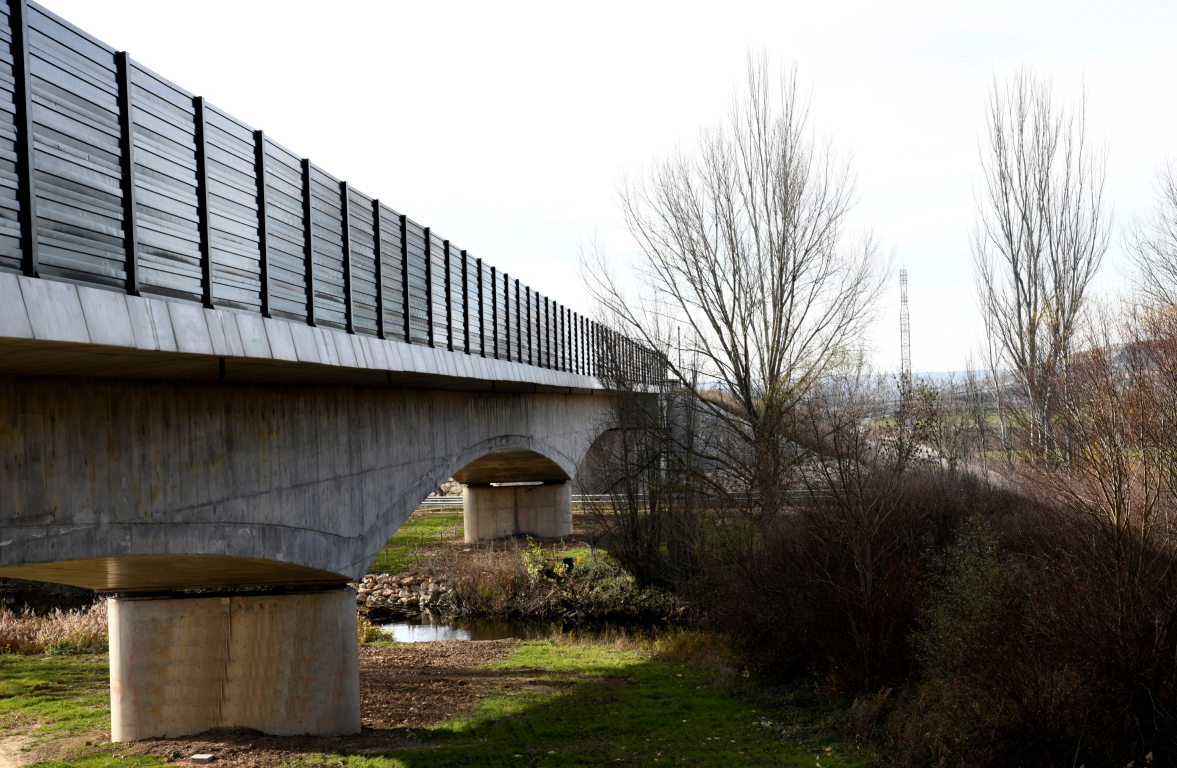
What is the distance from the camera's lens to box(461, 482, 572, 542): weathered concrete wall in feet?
131

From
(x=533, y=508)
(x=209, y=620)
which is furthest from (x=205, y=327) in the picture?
(x=533, y=508)

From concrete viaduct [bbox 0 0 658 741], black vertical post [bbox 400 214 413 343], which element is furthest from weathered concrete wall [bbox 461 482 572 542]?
black vertical post [bbox 400 214 413 343]

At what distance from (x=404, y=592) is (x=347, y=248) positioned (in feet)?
68.1

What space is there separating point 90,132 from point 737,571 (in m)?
15.7

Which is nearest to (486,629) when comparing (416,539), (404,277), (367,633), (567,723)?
(367,633)

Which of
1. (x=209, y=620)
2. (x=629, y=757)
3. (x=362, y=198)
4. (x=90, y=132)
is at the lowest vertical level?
(x=629, y=757)

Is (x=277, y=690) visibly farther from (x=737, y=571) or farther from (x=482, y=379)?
(x=737, y=571)

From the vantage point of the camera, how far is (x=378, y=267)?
14023mm

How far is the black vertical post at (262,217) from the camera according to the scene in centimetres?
1003

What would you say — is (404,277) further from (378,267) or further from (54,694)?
(54,694)

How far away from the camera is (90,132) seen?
7.21 meters

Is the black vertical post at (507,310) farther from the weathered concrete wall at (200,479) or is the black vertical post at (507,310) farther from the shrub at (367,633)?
the shrub at (367,633)

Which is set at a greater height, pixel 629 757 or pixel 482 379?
pixel 482 379

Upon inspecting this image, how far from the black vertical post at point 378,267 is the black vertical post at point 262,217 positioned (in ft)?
11.1
